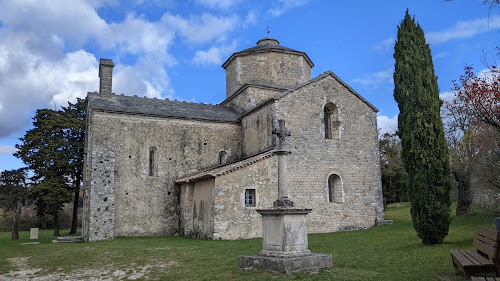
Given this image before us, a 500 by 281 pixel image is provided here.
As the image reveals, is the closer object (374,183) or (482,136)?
(482,136)

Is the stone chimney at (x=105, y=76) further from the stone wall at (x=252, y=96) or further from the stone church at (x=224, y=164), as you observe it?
the stone wall at (x=252, y=96)

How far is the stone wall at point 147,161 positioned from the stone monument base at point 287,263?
12.0 meters

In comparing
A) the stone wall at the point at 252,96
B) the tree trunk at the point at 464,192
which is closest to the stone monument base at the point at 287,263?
the tree trunk at the point at 464,192

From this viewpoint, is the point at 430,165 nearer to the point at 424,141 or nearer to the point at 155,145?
the point at 424,141

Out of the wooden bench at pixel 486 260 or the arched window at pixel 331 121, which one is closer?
the wooden bench at pixel 486 260

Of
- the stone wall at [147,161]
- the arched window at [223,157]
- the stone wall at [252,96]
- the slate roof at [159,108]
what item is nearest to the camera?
the stone wall at [147,161]

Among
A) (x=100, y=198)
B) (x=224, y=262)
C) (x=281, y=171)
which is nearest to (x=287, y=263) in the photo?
(x=281, y=171)

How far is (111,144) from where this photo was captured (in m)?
19.3

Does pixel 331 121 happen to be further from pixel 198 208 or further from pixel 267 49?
pixel 198 208

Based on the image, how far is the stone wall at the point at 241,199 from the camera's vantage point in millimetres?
16359

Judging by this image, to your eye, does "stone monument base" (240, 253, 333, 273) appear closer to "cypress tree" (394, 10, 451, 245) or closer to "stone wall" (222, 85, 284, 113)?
"cypress tree" (394, 10, 451, 245)

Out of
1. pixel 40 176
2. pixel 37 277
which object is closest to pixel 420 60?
pixel 37 277

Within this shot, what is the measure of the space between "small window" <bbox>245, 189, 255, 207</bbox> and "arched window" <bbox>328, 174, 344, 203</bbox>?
457cm

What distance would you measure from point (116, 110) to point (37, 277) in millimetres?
11723
